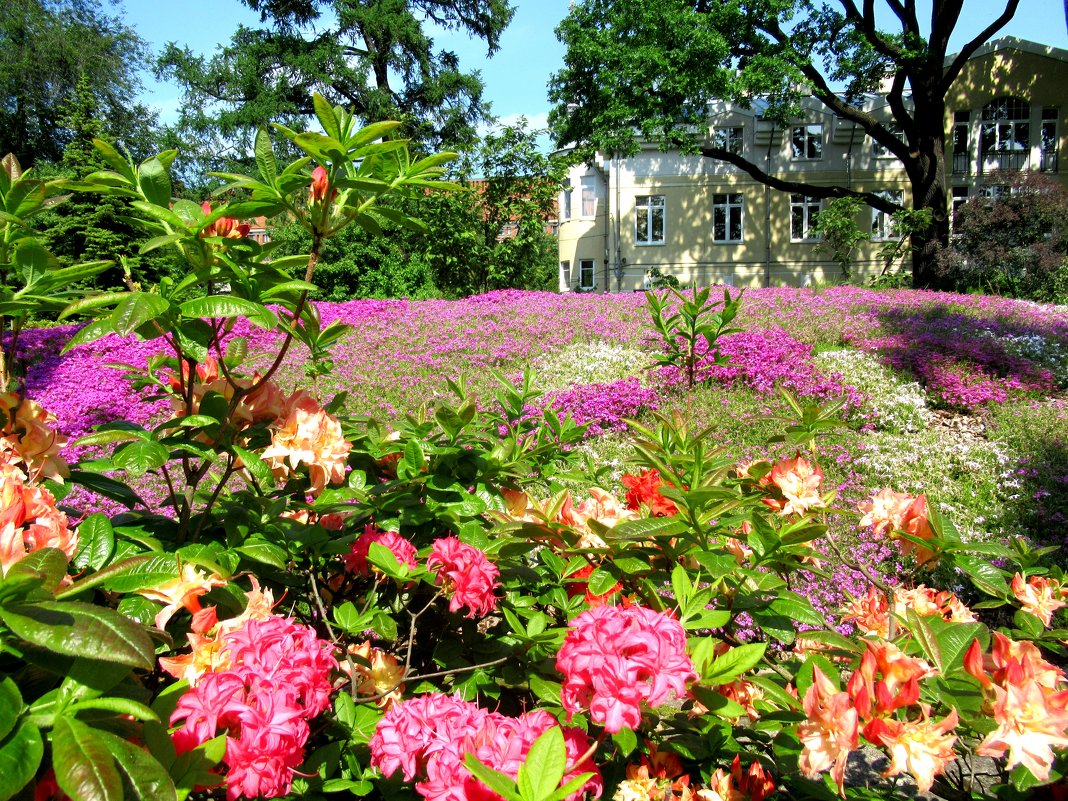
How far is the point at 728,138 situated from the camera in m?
26.4

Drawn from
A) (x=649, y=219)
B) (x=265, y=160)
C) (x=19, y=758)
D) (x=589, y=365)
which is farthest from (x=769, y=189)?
(x=19, y=758)

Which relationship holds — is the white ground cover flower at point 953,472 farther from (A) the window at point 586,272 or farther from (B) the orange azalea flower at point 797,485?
(A) the window at point 586,272

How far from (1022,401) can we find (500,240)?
35.5 feet

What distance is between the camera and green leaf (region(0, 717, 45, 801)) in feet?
2.05

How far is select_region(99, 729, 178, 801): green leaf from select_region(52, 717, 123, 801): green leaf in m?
0.01

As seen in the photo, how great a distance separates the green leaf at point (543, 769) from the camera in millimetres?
800

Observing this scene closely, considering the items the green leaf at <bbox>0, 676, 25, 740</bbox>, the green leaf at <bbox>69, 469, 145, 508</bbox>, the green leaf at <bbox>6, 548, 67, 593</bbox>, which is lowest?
the green leaf at <bbox>0, 676, 25, 740</bbox>

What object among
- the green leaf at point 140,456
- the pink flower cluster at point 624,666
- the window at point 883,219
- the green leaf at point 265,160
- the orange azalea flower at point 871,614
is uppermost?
the window at point 883,219

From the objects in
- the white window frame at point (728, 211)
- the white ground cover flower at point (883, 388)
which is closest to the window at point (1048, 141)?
the white window frame at point (728, 211)

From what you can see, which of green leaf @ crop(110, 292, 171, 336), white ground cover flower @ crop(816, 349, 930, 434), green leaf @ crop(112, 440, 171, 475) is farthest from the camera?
white ground cover flower @ crop(816, 349, 930, 434)

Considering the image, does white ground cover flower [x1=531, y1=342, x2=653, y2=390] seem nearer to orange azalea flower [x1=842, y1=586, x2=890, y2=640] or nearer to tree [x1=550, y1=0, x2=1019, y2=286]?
orange azalea flower [x1=842, y1=586, x2=890, y2=640]

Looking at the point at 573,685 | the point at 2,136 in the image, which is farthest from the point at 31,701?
the point at 2,136

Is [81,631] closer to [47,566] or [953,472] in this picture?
[47,566]

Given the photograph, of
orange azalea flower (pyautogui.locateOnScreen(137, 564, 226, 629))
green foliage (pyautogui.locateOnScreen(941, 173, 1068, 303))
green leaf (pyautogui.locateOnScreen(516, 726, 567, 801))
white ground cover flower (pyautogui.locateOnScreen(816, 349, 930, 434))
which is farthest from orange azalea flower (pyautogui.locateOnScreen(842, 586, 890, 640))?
green foliage (pyautogui.locateOnScreen(941, 173, 1068, 303))
